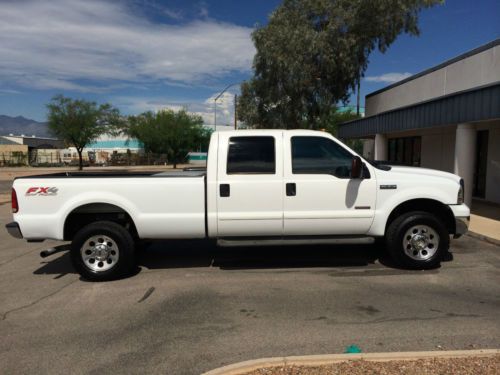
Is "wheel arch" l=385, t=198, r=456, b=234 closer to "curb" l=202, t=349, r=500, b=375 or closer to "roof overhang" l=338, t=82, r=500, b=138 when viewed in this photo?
"curb" l=202, t=349, r=500, b=375

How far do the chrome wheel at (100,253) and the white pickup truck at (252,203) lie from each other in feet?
0.05

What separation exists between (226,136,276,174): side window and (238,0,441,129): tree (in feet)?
63.2

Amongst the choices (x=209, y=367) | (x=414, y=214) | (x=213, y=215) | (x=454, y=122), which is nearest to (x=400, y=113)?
(x=454, y=122)

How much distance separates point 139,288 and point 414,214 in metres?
4.01

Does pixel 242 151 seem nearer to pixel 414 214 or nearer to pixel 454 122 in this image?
pixel 414 214

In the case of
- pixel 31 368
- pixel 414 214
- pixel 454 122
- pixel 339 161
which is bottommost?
pixel 31 368

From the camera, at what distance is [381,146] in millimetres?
18031

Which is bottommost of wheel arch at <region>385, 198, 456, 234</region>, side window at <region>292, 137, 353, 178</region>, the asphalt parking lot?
the asphalt parking lot

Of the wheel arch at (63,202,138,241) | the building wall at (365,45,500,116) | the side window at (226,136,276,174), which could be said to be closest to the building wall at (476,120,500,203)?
the building wall at (365,45,500,116)

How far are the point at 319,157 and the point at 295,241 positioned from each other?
1.26 meters

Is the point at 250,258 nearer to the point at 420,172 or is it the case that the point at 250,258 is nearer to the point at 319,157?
the point at 319,157

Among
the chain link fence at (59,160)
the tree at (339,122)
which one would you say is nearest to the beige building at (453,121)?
the tree at (339,122)

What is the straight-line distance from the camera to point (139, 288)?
5.56 m

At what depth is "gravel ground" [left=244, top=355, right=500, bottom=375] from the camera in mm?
3121
